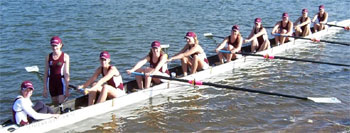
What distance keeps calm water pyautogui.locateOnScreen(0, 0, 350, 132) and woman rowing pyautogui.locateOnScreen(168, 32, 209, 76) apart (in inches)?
29.2

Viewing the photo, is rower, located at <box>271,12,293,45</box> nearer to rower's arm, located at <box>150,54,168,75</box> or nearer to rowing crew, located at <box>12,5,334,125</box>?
rowing crew, located at <box>12,5,334,125</box>

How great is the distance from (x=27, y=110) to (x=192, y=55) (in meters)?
5.51

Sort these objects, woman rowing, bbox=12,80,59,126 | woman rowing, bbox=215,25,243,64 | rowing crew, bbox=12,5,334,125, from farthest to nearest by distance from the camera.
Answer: woman rowing, bbox=215,25,243,64 → rowing crew, bbox=12,5,334,125 → woman rowing, bbox=12,80,59,126

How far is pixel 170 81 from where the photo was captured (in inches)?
421

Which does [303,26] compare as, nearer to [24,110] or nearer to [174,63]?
[174,63]

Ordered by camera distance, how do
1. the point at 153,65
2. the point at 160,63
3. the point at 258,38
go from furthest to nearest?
the point at 258,38 < the point at 153,65 < the point at 160,63

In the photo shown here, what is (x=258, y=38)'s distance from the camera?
14516 millimetres

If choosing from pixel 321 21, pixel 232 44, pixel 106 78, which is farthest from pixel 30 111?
pixel 321 21

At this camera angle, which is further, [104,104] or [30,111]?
[104,104]

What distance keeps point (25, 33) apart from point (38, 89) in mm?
6431

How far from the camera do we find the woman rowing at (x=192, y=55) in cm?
1111

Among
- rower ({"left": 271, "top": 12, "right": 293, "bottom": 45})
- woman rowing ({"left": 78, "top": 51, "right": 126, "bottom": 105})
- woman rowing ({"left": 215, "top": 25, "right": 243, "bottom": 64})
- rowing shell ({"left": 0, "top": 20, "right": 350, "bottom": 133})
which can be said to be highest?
rower ({"left": 271, "top": 12, "right": 293, "bottom": 45})

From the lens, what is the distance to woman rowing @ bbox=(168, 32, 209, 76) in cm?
1111

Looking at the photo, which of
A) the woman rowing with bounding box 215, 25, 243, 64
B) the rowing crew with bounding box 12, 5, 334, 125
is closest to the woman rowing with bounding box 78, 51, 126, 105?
the rowing crew with bounding box 12, 5, 334, 125
